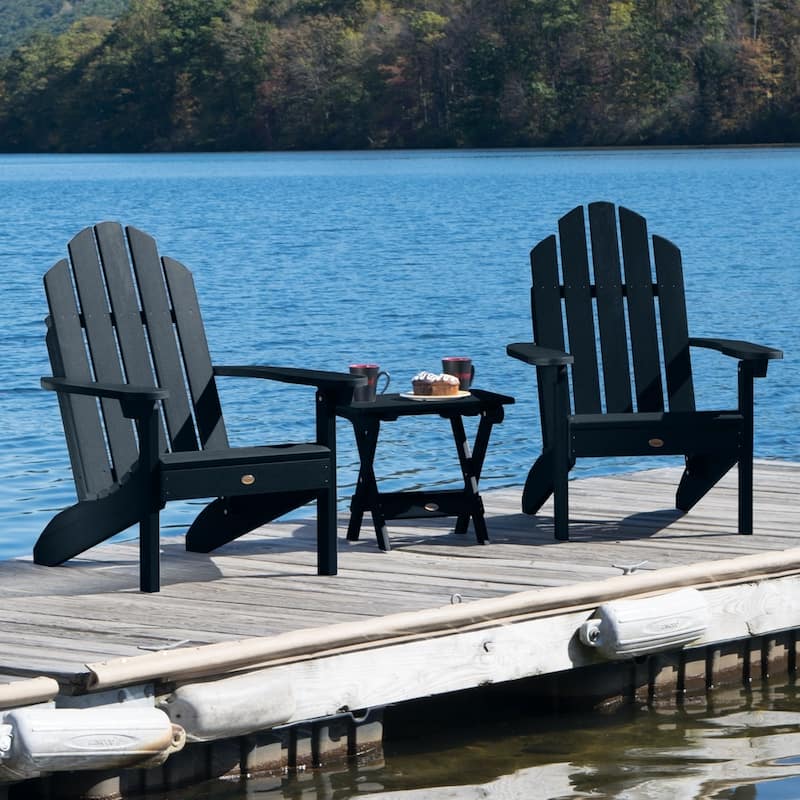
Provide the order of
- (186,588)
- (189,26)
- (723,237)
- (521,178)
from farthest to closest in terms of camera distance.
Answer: (189,26), (521,178), (723,237), (186,588)

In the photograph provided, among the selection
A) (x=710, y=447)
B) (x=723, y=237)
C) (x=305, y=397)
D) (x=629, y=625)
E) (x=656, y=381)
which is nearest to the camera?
(x=629, y=625)

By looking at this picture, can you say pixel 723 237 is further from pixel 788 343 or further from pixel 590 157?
pixel 590 157

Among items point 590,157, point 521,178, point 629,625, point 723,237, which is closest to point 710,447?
point 629,625

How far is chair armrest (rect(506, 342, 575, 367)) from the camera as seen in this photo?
5.28 m

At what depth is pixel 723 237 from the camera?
30.0m

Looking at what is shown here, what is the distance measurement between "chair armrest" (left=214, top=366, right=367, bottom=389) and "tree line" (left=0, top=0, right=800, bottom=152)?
73781 mm

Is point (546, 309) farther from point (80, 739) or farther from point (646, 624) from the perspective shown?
point (80, 739)

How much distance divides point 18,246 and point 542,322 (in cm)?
2573

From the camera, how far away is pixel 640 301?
5.90 m

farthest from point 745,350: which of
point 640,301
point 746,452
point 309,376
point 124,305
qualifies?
point 124,305

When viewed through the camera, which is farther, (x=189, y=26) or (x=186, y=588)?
(x=189, y=26)

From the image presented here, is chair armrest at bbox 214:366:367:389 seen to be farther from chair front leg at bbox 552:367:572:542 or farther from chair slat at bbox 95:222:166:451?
chair front leg at bbox 552:367:572:542

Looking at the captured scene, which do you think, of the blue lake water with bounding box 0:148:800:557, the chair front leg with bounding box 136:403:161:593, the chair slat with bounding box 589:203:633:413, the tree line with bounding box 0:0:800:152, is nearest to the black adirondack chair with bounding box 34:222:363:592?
the chair front leg with bounding box 136:403:161:593

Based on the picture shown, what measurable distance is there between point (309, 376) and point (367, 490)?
50 cm
